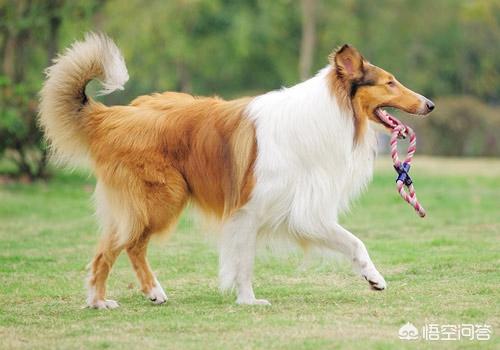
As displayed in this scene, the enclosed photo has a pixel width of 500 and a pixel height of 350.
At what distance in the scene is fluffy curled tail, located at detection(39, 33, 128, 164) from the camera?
8953mm

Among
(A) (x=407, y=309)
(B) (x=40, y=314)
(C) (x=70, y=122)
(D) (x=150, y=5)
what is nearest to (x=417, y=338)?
(A) (x=407, y=309)

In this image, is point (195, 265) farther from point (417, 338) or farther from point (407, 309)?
point (417, 338)

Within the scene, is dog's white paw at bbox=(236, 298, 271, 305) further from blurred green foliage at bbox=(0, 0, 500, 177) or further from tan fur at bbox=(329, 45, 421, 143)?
blurred green foliage at bbox=(0, 0, 500, 177)

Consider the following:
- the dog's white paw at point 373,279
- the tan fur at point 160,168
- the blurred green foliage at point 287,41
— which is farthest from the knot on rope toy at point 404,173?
the blurred green foliage at point 287,41

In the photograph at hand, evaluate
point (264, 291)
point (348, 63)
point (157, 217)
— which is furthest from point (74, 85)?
point (264, 291)

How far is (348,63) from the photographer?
8594mm

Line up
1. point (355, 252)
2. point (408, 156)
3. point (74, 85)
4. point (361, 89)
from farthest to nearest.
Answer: point (408, 156) < point (74, 85) < point (361, 89) < point (355, 252)

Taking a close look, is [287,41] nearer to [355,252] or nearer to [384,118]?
[384,118]

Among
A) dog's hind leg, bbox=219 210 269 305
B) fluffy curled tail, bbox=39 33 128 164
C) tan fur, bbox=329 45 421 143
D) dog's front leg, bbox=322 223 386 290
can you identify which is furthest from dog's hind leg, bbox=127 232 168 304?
tan fur, bbox=329 45 421 143

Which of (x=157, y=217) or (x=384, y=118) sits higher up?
(x=384, y=118)

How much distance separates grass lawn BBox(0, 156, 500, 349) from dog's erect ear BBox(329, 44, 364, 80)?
1.73 m

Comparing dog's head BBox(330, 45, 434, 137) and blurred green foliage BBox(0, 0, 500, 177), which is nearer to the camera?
dog's head BBox(330, 45, 434, 137)

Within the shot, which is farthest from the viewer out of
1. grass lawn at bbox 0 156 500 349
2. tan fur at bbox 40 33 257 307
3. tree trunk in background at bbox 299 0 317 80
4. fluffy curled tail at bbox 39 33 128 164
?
tree trunk in background at bbox 299 0 317 80

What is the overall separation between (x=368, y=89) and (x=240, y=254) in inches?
72.2
